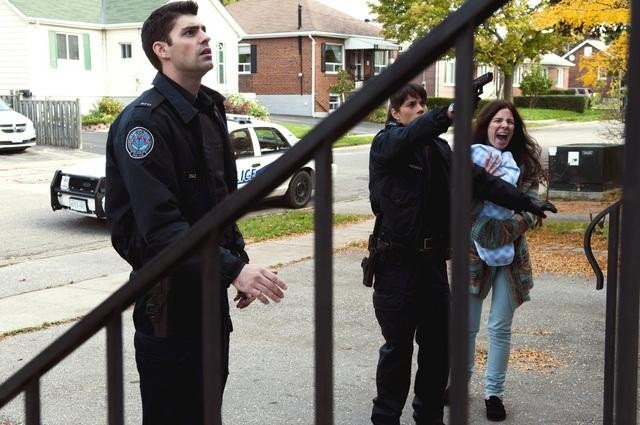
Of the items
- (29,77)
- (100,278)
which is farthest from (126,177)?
(29,77)

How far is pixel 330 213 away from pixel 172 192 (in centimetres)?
138

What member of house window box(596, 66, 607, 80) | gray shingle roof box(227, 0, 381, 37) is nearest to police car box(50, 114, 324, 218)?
house window box(596, 66, 607, 80)

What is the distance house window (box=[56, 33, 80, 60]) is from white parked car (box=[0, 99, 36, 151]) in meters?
11.0

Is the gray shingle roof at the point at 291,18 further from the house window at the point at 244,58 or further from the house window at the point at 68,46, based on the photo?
the house window at the point at 68,46

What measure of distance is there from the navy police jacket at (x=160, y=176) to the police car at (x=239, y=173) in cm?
705

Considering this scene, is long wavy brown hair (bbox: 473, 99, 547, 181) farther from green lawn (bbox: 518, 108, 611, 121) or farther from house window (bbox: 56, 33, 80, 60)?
green lawn (bbox: 518, 108, 611, 121)

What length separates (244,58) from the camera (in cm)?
4625

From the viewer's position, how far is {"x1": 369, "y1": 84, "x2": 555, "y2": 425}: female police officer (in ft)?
11.6

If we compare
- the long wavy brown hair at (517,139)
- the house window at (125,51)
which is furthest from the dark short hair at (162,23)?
the house window at (125,51)

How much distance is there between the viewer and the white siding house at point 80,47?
1208 inches

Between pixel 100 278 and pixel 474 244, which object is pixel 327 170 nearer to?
pixel 474 244

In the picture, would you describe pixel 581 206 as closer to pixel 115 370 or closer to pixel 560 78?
pixel 115 370

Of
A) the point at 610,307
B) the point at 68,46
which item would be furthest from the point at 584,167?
the point at 68,46

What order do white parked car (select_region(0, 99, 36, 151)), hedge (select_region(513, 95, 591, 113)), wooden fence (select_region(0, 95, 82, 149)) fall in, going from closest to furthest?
1. white parked car (select_region(0, 99, 36, 151))
2. wooden fence (select_region(0, 95, 82, 149))
3. hedge (select_region(513, 95, 591, 113))
